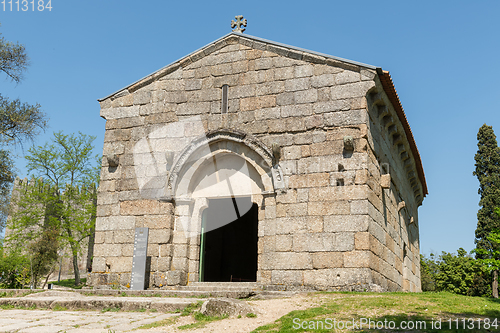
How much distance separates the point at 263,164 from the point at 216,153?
122 cm

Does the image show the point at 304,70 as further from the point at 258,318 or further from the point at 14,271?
the point at 14,271

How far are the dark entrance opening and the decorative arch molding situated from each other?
308cm

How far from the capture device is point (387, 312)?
6078mm

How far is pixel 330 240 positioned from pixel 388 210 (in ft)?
9.01

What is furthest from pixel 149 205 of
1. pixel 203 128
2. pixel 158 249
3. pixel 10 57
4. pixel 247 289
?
pixel 10 57

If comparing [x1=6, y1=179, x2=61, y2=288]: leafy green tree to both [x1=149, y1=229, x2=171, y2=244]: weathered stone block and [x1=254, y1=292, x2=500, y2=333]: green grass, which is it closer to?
[x1=149, y1=229, x2=171, y2=244]: weathered stone block

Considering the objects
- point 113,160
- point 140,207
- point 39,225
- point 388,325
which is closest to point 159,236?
point 140,207

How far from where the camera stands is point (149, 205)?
10.5 m

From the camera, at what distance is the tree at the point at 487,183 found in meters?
24.3

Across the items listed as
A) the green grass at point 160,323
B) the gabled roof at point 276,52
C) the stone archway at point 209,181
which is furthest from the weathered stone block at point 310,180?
the green grass at point 160,323

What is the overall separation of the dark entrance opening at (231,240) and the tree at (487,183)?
13993mm

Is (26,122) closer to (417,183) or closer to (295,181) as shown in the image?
(295,181)

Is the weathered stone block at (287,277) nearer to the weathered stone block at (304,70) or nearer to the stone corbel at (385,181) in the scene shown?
the stone corbel at (385,181)

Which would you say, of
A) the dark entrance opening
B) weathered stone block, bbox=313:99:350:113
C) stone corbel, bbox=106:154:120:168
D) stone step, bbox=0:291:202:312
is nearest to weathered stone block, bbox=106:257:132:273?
stone step, bbox=0:291:202:312
